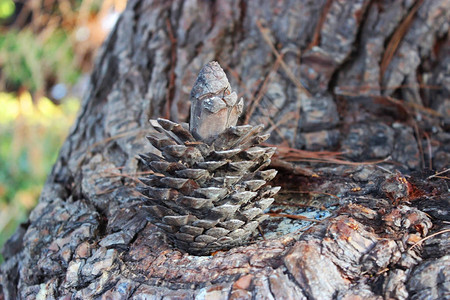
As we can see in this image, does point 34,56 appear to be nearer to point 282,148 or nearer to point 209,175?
point 282,148

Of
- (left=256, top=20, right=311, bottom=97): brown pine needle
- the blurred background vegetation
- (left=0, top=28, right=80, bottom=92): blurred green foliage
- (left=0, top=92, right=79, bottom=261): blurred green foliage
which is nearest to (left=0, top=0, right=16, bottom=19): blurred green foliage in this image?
the blurred background vegetation

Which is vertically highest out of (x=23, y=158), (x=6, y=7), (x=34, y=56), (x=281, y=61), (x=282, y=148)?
(x=6, y=7)

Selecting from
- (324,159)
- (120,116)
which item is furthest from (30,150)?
(324,159)

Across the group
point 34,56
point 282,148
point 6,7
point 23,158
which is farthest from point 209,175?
point 6,7

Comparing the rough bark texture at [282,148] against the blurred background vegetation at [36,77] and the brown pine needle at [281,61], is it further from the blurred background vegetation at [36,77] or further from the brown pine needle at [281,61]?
the blurred background vegetation at [36,77]

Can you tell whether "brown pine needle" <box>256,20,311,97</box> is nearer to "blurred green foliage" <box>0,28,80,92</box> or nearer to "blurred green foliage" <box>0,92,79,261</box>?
"blurred green foliage" <box>0,92,79,261</box>

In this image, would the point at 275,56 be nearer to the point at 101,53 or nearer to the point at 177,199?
the point at 101,53
